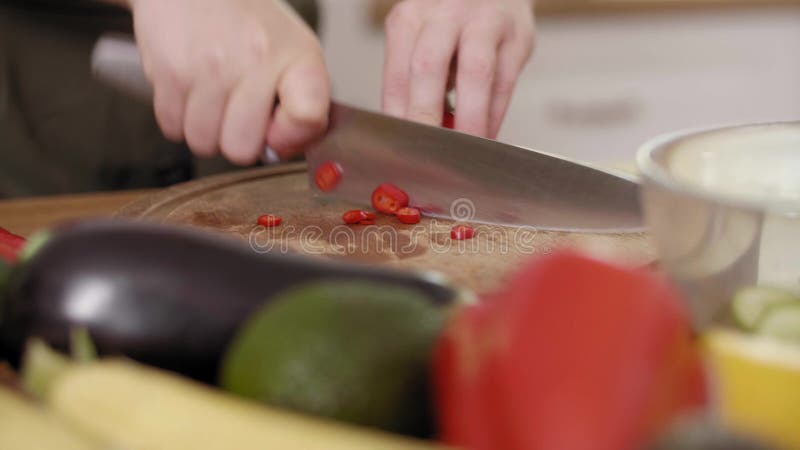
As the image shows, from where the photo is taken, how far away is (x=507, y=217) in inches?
47.3

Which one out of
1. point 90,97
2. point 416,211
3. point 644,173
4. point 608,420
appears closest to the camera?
point 608,420

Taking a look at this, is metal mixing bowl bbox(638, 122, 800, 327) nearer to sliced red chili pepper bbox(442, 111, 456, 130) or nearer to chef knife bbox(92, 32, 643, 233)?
chef knife bbox(92, 32, 643, 233)

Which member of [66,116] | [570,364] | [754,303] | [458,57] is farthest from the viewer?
[66,116]


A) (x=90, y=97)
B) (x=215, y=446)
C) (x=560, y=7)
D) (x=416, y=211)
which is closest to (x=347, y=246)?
(x=416, y=211)

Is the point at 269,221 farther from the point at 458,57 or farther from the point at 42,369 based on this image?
the point at 42,369

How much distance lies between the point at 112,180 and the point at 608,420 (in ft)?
4.82

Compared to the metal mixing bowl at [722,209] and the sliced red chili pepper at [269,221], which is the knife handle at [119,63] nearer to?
the sliced red chili pepper at [269,221]

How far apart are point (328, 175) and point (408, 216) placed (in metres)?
0.15

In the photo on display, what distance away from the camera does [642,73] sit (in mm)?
3301

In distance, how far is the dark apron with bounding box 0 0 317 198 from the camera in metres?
1.62

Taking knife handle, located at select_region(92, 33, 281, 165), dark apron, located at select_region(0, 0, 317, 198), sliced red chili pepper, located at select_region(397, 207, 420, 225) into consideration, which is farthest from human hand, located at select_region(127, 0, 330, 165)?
dark apron, located at select_region(0, 0, 317, 198)

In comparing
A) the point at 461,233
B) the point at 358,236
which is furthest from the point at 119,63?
the point at 461,233

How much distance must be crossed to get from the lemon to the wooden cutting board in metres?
0.48

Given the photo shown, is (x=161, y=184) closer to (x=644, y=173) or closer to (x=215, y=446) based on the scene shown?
(x=644, y=173)
